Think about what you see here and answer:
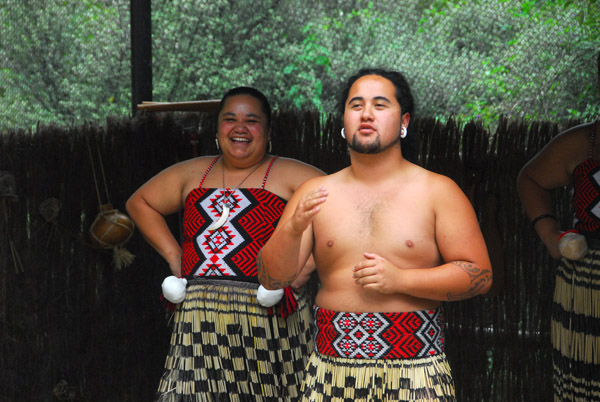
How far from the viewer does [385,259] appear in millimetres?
2393

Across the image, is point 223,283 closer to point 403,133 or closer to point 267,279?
point 267,279

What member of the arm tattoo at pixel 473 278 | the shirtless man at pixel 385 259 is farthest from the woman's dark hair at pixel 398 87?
the arm tattoo at pixel 473 278

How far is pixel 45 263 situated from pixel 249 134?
141 cm

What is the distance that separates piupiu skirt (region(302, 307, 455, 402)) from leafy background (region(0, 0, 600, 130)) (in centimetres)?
350

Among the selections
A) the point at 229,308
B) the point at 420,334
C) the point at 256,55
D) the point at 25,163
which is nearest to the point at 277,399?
the point at 229,308

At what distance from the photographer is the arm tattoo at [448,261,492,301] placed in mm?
2463

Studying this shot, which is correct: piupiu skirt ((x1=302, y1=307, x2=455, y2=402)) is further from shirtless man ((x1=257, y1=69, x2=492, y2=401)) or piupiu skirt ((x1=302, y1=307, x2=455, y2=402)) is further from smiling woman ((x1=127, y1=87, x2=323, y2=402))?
smiling woman ((x1=127, y1=87, x2=323, y2=402))

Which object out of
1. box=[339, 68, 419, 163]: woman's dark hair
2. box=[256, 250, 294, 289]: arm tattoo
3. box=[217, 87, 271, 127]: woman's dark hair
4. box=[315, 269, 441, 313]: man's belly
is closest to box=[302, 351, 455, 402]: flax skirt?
box=[315, 269, 441, 313]: man's belly

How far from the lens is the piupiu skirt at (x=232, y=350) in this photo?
352 cm

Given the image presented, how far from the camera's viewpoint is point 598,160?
348 cm

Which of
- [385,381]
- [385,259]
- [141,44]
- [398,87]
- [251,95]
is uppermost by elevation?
[141,44]

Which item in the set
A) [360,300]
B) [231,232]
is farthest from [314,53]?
[360,300]

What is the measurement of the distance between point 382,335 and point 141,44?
2721mm

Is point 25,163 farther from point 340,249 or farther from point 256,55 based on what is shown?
point 256,55
